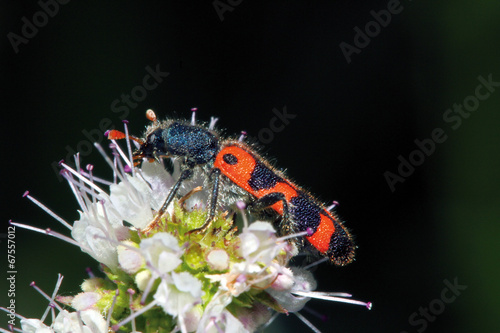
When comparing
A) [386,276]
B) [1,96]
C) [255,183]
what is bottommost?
[386,276]

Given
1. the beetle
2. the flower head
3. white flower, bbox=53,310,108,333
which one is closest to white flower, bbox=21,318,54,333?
the flower head

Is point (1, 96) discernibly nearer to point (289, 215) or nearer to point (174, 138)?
point (174, 138)

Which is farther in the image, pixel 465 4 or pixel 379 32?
pixel 379 32

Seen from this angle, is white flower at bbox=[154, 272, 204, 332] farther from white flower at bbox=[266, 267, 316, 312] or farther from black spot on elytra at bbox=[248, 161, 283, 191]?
black spot on elytra at bbox=[248, 161, 283, 191]

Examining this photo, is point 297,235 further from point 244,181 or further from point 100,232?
point 100,232

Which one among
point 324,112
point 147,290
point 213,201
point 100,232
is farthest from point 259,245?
point 324,112

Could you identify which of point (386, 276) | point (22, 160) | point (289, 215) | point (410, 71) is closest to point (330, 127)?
point (410, 71)
